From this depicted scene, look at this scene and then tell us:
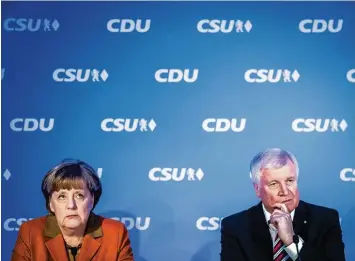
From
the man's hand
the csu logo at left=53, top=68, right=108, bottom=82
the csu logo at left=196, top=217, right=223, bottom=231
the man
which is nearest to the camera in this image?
the man's hand

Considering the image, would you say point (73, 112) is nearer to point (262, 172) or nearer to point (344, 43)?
point (262, 172)

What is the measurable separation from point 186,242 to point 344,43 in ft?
6.49

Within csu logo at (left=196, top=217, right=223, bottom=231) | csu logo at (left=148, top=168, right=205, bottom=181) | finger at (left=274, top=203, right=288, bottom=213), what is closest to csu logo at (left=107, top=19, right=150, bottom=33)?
csu logo at (left=148, top=168, right=205, bottom=181)

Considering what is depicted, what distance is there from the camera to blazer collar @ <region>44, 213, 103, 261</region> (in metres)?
3.85

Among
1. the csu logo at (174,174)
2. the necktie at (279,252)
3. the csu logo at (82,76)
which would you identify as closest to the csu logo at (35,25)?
the csu logo at (82,76)

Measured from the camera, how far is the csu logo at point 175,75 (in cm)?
517

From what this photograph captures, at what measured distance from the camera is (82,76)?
5172 mm

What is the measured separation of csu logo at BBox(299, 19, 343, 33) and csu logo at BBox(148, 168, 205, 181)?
1383 millimetres

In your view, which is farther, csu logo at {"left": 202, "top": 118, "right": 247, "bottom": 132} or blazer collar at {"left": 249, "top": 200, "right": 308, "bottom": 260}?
csu logo at {"left": 202, "top": 118, "right": 247, "bottom": 132}

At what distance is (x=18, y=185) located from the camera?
5.13 meters

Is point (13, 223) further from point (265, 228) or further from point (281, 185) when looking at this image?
point (281, 185)

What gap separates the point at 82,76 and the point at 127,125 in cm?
53

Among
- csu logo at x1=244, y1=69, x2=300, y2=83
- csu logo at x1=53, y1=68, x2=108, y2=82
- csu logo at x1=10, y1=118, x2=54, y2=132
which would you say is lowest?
csu logo at x1=10, y1=118, x2=54, y2=132

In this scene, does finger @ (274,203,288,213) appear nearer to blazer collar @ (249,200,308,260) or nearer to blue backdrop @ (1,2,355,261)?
blazer collar @ (249,200,308,260)
